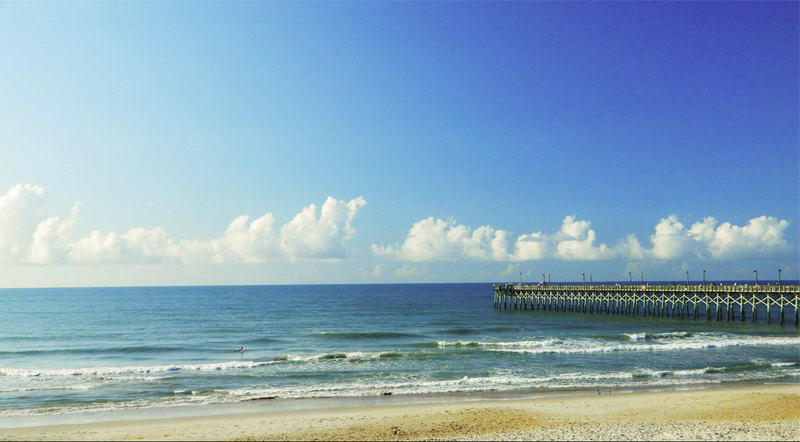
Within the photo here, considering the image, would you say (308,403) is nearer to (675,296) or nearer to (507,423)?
(507,423)

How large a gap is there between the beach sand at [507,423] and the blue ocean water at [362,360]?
10.4 feet

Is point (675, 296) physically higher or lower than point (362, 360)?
higher

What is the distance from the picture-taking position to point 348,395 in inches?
806

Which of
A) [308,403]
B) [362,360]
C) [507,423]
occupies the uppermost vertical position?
[507,423]

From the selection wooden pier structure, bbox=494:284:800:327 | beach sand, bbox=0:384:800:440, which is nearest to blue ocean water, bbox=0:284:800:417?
wooden pier structure, bbox=494:284:800:327

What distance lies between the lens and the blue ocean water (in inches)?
846

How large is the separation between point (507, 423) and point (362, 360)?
14.7 meters

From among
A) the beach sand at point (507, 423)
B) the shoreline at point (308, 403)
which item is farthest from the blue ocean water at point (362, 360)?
the beach sand at point (507, 423)

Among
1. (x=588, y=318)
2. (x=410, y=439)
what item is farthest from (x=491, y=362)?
(x=588, y=318)

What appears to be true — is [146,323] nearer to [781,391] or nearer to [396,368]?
[396,368]

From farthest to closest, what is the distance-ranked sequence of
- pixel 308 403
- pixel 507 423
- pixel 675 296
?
pixel 675 296
pixel 308 403
pixel 507 423

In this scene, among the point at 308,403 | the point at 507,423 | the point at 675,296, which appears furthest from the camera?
the point at 675,296

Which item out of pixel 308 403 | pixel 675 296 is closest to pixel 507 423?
pixel 308 403

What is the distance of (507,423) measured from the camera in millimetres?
15578
